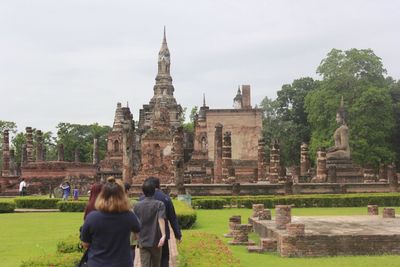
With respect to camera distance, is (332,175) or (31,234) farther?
(332,175)

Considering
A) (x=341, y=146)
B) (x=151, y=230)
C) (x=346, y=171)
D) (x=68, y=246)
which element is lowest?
(x=68, y=246)

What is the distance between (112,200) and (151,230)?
2117mm

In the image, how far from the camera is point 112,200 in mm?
5426

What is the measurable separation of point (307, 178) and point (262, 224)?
2467 cm

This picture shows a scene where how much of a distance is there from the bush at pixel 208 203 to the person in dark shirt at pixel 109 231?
21.0 metres

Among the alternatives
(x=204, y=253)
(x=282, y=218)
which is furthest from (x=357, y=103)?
(x=204, y=253)

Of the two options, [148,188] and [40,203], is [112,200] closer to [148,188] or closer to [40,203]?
[148,188]

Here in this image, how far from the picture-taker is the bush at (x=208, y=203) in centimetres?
2639

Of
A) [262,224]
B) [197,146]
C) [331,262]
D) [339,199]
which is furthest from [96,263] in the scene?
[197,146]

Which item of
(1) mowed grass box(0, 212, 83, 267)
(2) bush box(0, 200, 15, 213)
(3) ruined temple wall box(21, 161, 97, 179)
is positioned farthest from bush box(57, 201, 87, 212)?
(3) ruined temple wall box(21, 161, 97, 179)

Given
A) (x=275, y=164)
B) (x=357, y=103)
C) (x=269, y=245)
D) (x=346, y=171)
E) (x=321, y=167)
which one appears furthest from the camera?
(x=357, y=103)

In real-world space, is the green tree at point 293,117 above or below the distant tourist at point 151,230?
above

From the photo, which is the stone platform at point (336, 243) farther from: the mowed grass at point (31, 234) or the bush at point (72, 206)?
the bush at point (72, 206)

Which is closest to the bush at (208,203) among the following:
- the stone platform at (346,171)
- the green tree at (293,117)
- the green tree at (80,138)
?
the stone platform at (346,171)
